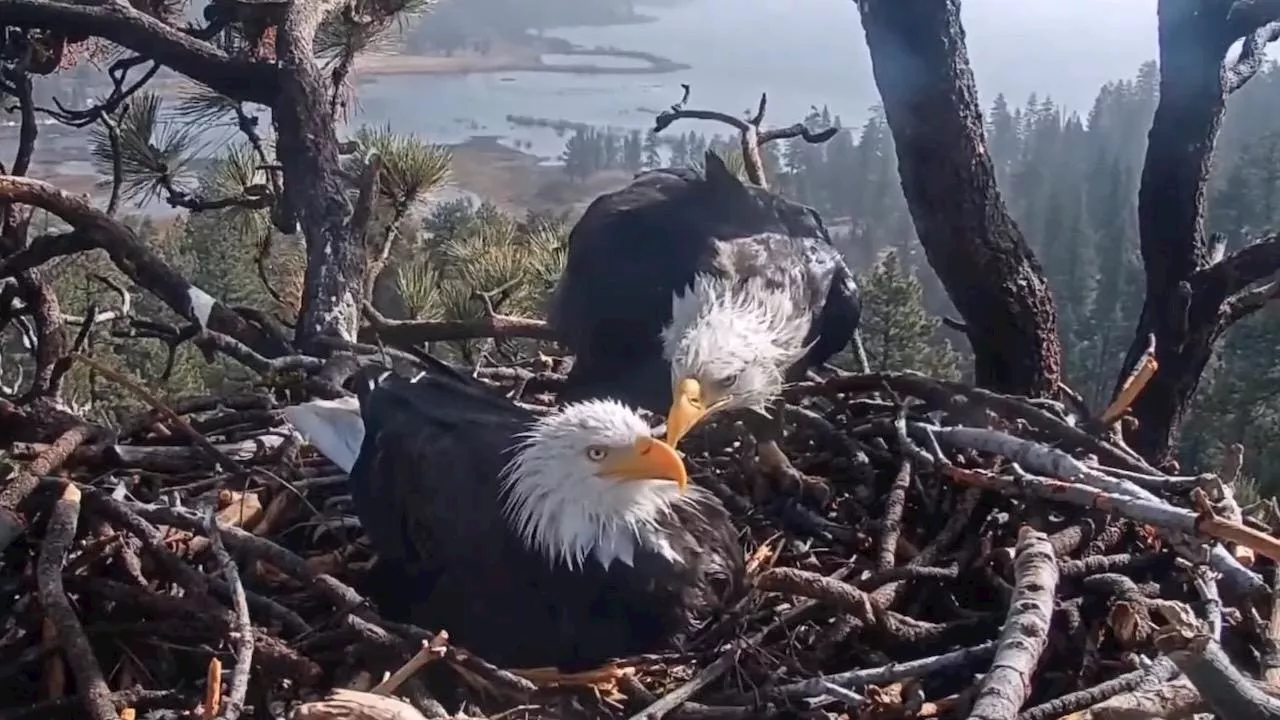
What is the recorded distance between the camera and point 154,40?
2.88 meters

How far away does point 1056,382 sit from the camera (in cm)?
281

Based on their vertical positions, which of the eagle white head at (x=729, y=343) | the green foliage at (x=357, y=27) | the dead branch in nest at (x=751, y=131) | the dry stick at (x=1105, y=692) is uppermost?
the green foliage at (x=357, y=27)

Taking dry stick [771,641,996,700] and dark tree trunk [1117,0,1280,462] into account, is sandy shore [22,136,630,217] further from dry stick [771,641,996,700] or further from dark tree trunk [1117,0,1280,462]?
dry stick [771,641,996,700]

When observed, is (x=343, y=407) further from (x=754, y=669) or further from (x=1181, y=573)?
(x=1181, y=573)

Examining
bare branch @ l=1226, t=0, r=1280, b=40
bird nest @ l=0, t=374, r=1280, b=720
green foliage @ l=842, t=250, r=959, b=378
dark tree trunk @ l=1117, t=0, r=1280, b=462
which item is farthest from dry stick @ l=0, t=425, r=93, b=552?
green foliage @ l=842, t=250, r=959, b=378

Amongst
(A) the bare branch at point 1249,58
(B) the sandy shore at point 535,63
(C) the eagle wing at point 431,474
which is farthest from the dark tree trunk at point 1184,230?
(B) the sandy shore at point 535,63

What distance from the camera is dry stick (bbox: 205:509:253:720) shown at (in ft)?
4.75

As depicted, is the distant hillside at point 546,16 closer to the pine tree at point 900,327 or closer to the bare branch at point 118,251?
the pine tree at point 900,327

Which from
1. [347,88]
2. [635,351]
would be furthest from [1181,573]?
[347,88]

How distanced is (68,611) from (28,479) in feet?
1.29

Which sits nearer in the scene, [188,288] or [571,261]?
[188,288]

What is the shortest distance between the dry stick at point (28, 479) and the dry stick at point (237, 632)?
11.9 inches

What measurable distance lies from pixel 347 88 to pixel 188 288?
1.36 meters

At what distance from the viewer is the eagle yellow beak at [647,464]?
184 centimetres
